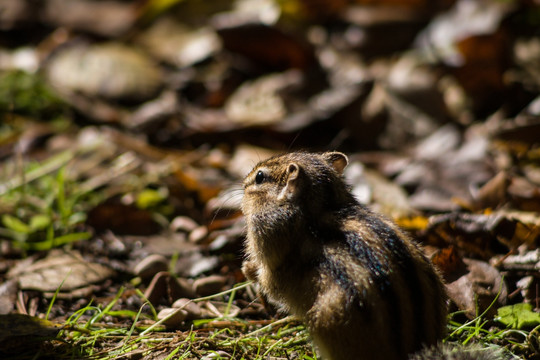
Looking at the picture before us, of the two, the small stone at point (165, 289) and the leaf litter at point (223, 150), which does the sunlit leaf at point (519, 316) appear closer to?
the leaf litter at point (223, 150)

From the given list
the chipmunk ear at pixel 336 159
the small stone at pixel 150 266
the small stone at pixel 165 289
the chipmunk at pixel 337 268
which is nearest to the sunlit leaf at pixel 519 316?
the chipmunk at pixel 337 268

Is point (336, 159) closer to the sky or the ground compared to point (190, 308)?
closer to the sky

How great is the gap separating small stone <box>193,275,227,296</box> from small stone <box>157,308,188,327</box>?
0.37 m

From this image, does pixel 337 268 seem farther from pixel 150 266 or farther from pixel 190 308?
pixel 150 266

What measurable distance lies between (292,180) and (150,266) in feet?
4.49

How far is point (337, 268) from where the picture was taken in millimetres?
2639

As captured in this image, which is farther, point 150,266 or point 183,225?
point 183,225

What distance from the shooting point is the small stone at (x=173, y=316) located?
328cm

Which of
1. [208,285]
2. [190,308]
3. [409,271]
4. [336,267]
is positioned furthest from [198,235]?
[409,271]

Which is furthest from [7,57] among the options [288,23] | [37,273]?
[37,273]

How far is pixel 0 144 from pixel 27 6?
3.92 m

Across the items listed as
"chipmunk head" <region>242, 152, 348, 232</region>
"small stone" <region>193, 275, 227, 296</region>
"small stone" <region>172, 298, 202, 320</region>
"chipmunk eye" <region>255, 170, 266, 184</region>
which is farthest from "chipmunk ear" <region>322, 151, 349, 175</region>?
"small stone" <region>172, 298, 202, 320</region>

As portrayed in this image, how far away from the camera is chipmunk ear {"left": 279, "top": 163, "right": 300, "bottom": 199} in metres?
3.12

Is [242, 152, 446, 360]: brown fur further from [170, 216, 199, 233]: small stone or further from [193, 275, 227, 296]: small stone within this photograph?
[170, 216, 199, 233]: small stone
